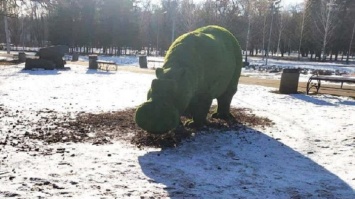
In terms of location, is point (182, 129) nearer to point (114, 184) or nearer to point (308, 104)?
point (114, 184)

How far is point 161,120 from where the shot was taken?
7.65 metres

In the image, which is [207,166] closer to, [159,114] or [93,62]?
[159,114]

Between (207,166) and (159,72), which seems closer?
(207,166)

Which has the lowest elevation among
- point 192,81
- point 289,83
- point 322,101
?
point 322,101

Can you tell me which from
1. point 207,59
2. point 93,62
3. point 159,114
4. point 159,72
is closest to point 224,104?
point 207,59

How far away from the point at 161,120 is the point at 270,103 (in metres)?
8.94

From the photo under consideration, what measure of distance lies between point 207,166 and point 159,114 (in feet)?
5.09

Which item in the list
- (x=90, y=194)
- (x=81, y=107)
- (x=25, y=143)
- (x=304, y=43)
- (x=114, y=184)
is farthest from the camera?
(x=304, y=43)

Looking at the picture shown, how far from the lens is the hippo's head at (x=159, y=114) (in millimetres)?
A: 7637

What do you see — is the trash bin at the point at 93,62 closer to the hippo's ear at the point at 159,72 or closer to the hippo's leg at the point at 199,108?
the hippo's leg at the point at 199,108

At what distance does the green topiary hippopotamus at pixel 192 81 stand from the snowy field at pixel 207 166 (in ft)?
2.91

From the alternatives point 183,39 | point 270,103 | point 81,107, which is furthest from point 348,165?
point 81,107

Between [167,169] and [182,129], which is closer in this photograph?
[167,169]

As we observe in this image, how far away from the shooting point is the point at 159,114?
7.65m
